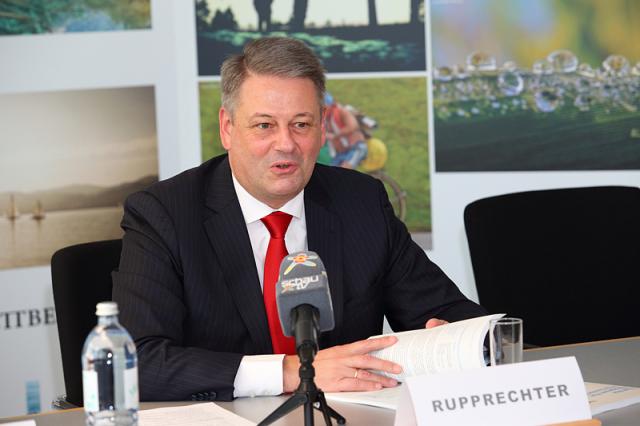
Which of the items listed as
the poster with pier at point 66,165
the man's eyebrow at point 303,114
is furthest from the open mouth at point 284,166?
the poster with pier at point 66,165

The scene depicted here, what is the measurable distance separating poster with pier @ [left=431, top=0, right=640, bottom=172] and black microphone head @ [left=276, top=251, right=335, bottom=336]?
2.33 metres

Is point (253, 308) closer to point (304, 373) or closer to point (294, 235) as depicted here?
point (294, 235)

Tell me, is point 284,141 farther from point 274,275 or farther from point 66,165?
point 66,165

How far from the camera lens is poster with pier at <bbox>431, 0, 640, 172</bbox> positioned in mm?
3996

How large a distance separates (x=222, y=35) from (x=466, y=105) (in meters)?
1.00

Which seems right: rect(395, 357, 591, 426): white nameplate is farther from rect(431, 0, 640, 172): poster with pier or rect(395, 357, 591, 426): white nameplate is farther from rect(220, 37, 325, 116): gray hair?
rect(431, 0, 640, 172): poster with pier

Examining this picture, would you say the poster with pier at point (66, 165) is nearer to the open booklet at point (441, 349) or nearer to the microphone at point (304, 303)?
the open booklet at point (441, 349)

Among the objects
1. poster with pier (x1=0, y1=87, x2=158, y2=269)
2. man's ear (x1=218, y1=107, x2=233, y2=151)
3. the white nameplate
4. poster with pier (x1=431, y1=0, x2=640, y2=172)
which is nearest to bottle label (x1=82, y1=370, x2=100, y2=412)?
the white nameplate

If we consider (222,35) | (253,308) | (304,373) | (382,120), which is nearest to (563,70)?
(382,120)

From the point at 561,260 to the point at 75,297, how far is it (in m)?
1.56

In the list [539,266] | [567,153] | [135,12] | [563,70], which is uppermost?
[135,12]

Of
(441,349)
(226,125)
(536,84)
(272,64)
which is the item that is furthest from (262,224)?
(536,84)

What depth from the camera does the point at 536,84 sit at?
13.3 ft

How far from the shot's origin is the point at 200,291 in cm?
263
